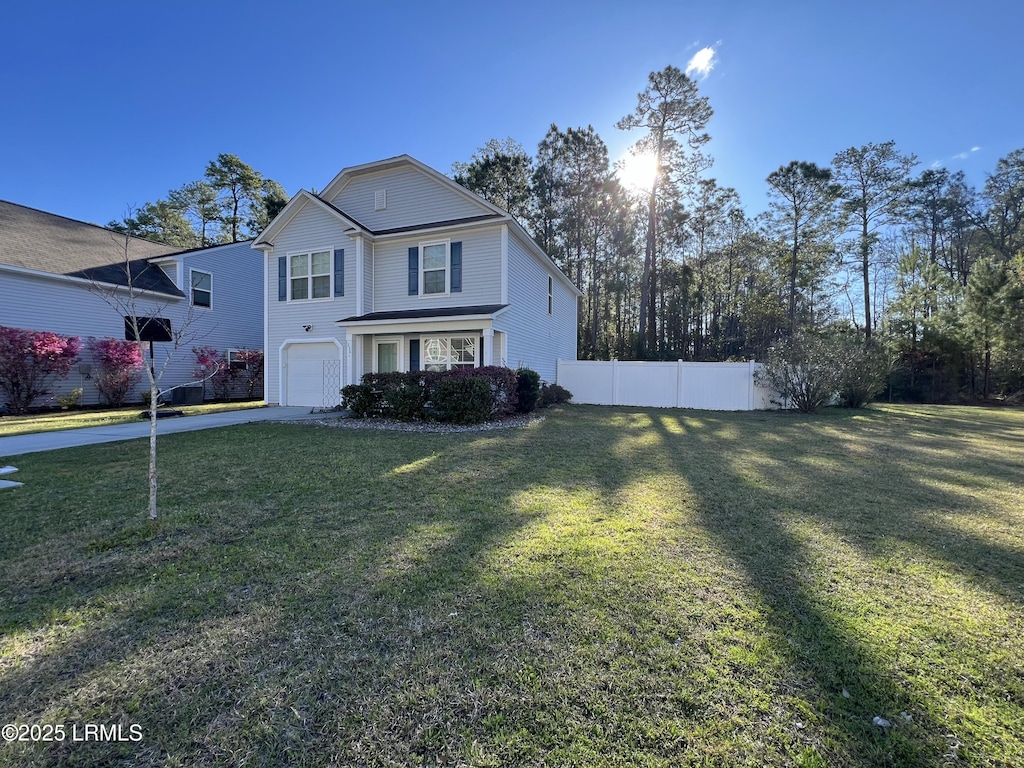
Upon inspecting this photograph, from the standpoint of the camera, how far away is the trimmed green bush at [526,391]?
36.7ft

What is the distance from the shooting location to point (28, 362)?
1143 cm

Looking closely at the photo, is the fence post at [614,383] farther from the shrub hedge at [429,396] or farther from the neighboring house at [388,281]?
the shrub hedge at [429,396]

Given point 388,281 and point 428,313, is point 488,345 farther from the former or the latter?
point 388,281

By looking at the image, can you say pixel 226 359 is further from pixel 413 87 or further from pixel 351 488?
pixel 351 488

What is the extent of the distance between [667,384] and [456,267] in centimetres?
793

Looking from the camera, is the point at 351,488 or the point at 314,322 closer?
the point at 351,488

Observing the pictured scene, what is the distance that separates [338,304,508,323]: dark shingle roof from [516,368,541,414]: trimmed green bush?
6.24 ft

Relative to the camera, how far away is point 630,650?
1.98 metres

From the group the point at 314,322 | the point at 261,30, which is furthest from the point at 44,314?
the point at 261,30

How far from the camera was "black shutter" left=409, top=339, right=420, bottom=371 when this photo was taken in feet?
40.8

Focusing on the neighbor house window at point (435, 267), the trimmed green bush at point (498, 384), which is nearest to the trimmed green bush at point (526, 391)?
the trimmed green bush at point (498, 384)

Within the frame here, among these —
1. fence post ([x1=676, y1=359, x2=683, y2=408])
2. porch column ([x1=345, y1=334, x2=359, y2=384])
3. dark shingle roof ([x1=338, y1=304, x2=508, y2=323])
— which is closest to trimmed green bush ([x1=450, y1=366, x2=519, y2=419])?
dark shingle roof ([x1=338, y1=304, x2=508, y2=323])

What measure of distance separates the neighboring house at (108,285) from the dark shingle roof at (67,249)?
3 centimetres

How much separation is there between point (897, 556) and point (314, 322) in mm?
13810
